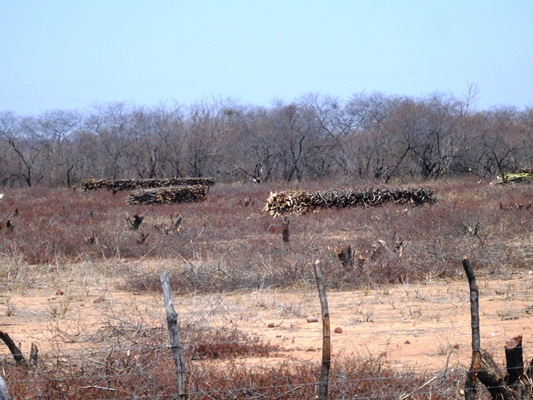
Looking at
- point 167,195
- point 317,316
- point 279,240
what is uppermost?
point 167,195

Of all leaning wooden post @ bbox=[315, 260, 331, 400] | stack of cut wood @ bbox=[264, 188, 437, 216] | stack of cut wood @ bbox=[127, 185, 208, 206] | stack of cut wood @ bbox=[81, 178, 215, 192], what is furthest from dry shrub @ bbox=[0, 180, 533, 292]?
stack of cut wood @ bbox=[81, 178, 215, 192]

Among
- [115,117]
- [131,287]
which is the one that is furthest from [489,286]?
[115,117]

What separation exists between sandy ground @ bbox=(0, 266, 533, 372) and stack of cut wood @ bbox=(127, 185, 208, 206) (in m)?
16.9

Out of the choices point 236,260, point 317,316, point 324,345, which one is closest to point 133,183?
point 236,260

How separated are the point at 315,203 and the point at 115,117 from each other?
60.5m

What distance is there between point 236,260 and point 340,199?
10938 mm

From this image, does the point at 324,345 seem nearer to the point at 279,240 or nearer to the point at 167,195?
the point at 279,240

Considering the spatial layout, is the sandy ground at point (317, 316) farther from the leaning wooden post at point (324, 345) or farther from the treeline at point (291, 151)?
the treeline at point (291, 151)

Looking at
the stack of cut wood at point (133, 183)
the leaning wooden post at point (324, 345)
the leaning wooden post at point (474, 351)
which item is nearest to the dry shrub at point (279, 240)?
the leaning wooden post at point (324, 345)

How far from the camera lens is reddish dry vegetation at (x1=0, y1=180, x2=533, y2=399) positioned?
5.62m

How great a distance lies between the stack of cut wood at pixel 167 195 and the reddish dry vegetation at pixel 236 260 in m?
0.67

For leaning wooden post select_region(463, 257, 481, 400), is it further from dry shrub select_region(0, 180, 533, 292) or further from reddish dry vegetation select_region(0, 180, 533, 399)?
dry shrub select_region(0, 180, 533, 292)

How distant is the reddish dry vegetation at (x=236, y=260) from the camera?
5617mm

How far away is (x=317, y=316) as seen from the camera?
905 centimetres
